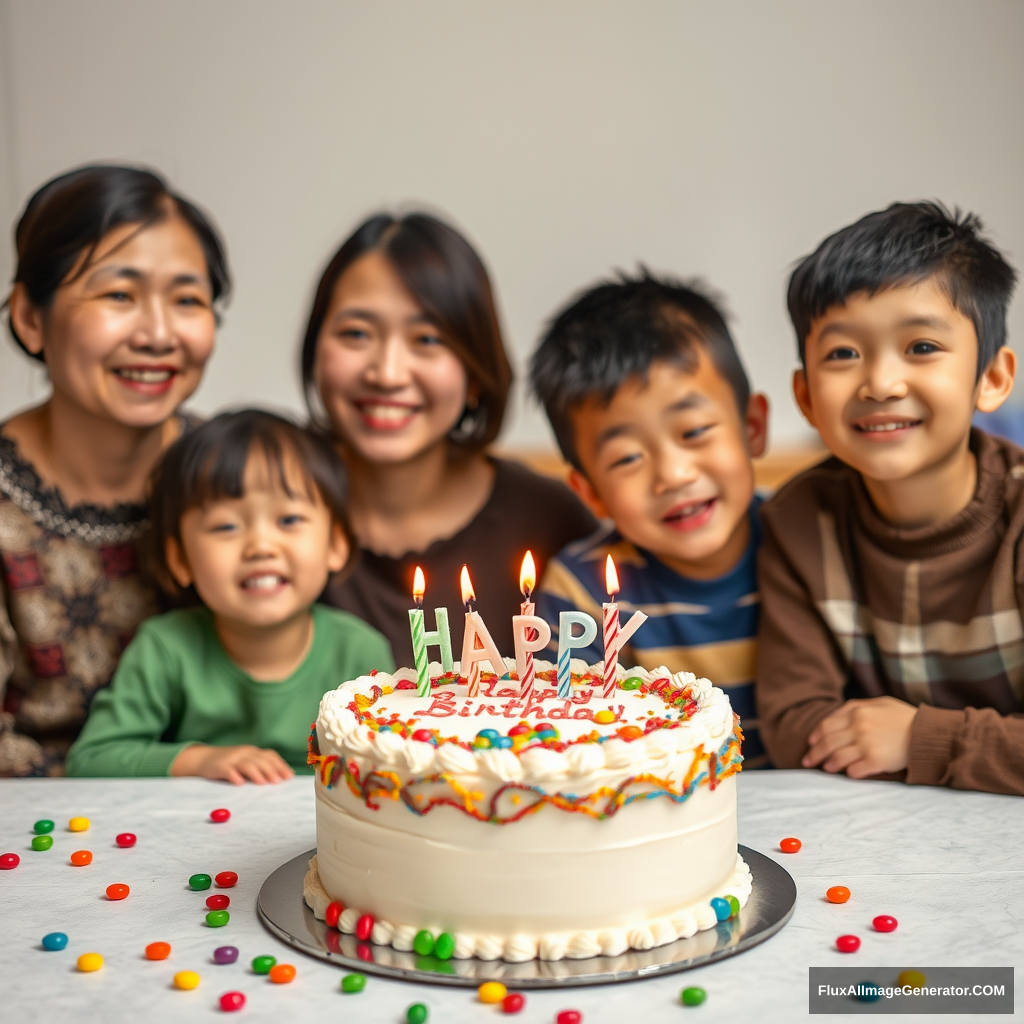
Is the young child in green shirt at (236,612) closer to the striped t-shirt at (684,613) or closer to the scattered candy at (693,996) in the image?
the striped t-shirt at (684,613)

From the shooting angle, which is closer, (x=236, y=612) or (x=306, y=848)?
(x=306, y=848)

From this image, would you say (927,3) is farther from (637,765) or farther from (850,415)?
(637,765)

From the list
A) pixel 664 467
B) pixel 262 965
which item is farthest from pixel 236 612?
pixel 262 965

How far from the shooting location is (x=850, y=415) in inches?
79.0

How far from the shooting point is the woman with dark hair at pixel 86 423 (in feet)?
7.94

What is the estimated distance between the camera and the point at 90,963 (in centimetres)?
130

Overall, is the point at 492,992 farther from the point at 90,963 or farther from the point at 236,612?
the point at 236,612

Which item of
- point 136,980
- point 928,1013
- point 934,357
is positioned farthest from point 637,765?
point 934,357

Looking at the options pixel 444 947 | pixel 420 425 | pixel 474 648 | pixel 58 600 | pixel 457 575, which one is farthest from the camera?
pixel 457 575

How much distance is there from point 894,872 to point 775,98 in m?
4.09

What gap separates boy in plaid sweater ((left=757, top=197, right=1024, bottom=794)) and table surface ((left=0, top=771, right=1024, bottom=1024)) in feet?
0.34

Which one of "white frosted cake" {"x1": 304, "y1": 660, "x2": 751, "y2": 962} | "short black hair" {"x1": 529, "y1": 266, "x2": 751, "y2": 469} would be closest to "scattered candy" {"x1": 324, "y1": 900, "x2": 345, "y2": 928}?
"white frosted cake" {"x1": 304, "y1": 660, "x2": 751, "y2": 962}

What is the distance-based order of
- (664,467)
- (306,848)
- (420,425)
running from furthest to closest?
1. (420,425)
2. (664,467)
3. (306,848)

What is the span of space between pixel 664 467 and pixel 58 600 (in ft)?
4.25
